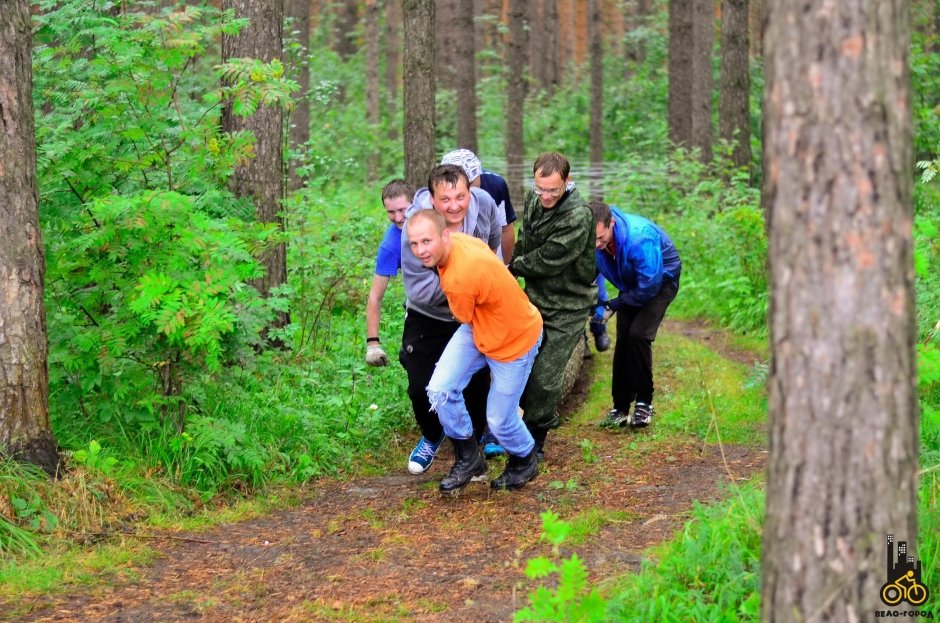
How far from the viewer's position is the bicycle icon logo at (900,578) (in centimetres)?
314

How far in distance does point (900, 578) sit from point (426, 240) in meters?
3.00

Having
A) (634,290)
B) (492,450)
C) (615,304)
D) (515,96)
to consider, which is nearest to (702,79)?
(515,96)

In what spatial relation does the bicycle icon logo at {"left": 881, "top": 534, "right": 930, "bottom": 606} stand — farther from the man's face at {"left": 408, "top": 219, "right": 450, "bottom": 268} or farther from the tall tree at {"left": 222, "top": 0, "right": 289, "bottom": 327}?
the tall tree at {"left": 222, "top": 0, "right": 289, "bottom": 327}

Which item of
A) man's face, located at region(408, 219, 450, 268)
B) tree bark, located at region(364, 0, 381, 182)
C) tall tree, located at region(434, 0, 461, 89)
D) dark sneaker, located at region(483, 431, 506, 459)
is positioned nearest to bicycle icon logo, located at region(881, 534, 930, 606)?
man's face, located at region(408, 219, 450, 268)

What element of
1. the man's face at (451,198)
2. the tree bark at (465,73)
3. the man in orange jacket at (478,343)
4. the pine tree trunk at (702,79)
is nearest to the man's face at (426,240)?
the man in orange jacket at (478,343)

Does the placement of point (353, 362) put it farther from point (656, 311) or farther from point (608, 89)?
point (608, 89)

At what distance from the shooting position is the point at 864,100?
279cm

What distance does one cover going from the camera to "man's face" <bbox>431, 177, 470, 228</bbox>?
5.93 metres

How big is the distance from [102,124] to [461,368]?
9.15 feet

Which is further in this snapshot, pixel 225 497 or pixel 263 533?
pixel 225 497

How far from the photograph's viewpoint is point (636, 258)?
7.22 metres

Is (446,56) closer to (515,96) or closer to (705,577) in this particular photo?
(515,96)

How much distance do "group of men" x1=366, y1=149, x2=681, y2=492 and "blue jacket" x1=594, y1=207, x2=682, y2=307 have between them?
0.01 metres

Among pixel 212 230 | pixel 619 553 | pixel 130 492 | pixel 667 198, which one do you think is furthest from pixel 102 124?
pixel 667 198
